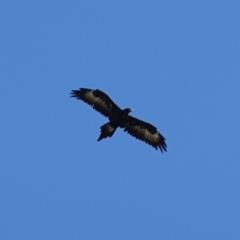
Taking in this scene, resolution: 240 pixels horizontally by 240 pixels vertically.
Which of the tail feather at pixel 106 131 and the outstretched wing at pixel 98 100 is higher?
the outstretched wing at pixel 98 100

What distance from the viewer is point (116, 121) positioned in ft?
112

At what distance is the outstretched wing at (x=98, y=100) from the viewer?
3428 cm

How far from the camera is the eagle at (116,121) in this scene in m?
33.9

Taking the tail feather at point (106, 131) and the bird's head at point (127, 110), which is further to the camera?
the bird's head at point (127, 110)

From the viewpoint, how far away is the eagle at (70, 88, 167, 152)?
1336 inches

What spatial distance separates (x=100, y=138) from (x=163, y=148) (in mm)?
3777

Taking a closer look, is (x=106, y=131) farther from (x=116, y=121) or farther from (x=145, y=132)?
(x=145, y=132)

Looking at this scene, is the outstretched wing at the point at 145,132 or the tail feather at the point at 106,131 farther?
the outstretched wing at the point at 145,132

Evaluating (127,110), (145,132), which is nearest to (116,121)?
(127,110)

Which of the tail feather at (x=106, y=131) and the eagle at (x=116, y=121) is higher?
the eagle at (x=116, y=121)

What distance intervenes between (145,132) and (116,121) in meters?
2.04

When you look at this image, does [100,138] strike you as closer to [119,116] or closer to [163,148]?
[119,116]

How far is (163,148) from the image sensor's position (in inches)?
1422

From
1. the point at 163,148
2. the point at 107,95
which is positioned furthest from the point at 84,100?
the point at 163,148
